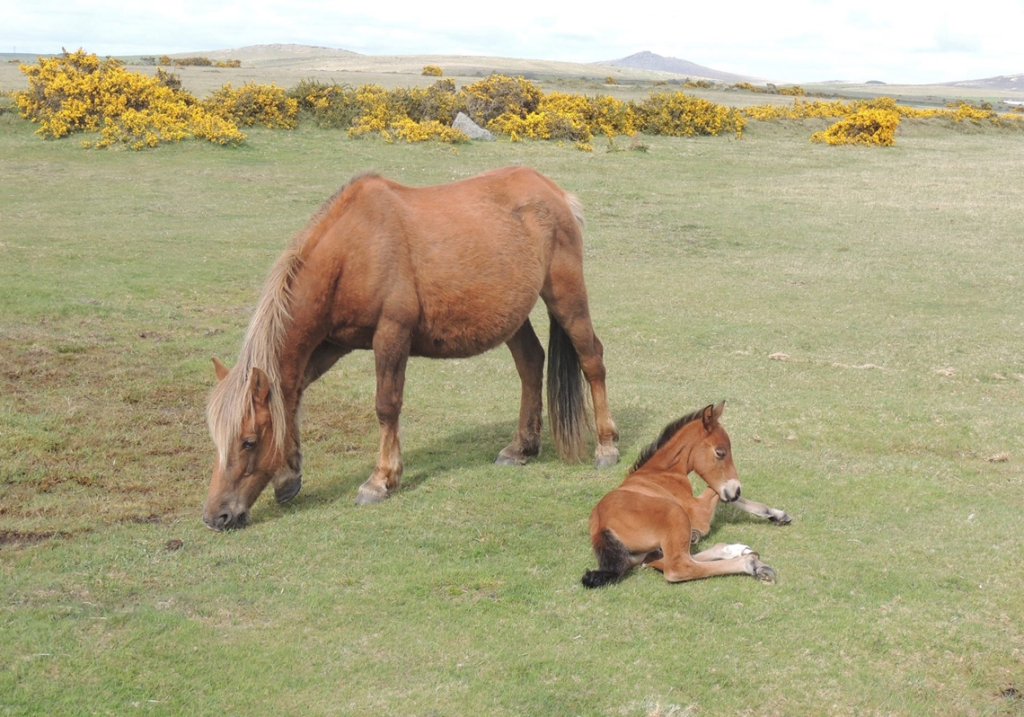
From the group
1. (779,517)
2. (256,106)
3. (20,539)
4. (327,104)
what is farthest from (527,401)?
(327,104)

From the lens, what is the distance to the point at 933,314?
14.1 m

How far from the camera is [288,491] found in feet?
23.5

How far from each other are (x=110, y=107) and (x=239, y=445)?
2208 centimetres

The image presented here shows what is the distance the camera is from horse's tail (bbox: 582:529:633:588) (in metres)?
5.77

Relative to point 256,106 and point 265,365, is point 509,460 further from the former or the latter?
point 256,106

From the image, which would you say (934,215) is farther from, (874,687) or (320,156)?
(874,687)

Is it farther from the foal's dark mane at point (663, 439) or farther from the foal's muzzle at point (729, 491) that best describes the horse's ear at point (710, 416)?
the foal's muzzle at point (729, 491)

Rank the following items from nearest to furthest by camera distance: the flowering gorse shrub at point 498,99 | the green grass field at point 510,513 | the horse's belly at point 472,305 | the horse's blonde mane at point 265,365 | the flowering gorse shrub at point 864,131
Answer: the green grass field at point 510,513 < the horse's blonde mane at point 265,365 < the horse's belly at point 472,305 < the flowering gorse shrub at point 498,99 < the flowering gorse shrub at point 864,131

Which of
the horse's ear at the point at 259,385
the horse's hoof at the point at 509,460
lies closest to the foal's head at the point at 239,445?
the horse's ear at the point at 259,385

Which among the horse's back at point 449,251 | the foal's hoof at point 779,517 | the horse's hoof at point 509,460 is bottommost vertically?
the horse's hoof at point 509,460

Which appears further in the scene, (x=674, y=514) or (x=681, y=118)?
(x=681, y=118)

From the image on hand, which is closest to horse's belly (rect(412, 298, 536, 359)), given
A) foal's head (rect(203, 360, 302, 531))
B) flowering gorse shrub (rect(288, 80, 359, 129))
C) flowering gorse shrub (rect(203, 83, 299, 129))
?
foal's head (rect(203, 360, 302, 531))

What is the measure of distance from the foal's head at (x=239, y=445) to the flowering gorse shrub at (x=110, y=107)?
1972cm

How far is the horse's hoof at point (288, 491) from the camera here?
281 inches
